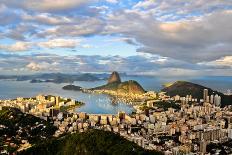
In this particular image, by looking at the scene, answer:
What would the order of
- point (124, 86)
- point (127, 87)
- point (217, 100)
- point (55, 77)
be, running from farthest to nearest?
point (55, 77) → point (124, 86) → point (127, 87) → point (217, 100)

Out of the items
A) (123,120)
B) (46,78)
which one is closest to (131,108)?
(123,120)

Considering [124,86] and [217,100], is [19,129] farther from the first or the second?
[124,86]

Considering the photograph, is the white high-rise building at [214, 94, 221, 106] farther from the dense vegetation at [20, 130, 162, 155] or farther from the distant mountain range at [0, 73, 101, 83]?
the distant mountain range at [0, 73, 101, 83]

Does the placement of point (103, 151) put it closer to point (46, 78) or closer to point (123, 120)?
point (123, 120)

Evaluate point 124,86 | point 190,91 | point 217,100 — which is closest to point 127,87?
point 124,86

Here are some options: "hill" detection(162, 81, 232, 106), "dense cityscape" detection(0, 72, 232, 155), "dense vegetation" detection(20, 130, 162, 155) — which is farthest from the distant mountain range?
"dense vegetation" detection(20, 130, 162, 155)

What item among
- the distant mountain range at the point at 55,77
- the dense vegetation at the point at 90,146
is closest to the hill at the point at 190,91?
the dense vegetation at the point at 90,146
